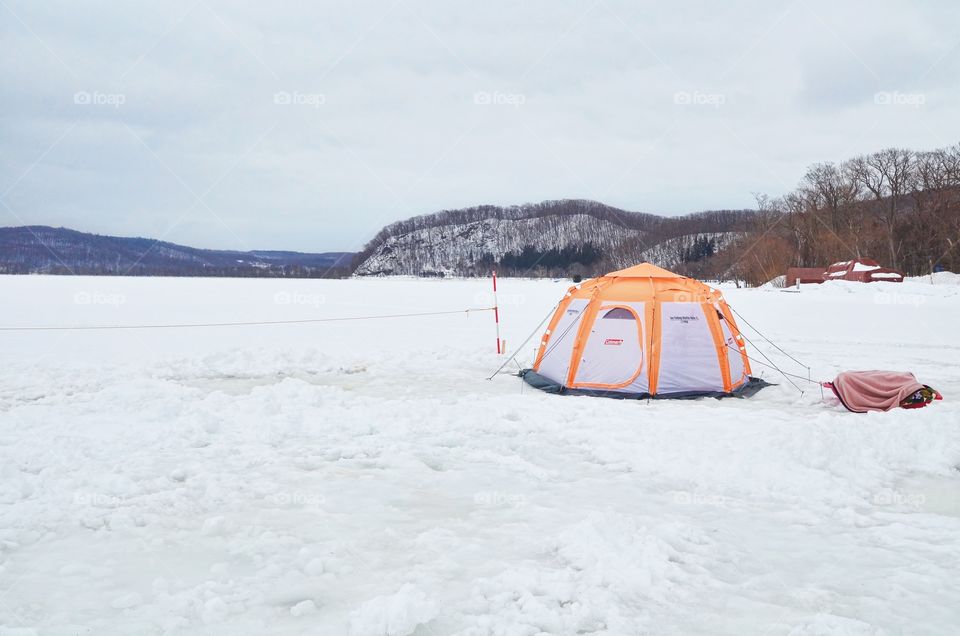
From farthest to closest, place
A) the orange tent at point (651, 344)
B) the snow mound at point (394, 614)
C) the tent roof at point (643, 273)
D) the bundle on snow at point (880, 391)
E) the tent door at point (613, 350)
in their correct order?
the tent roof at point (643, 273) → the tent door at point (613, 350) → the orange tent at point (651, 344) → the bundle on snow at point (880, 391) → the snow mound at point (394, 614)

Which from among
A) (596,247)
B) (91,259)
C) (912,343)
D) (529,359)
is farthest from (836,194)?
(91,259)

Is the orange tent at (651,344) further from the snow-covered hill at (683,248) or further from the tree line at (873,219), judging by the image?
the snow-covered hill at (683,248)

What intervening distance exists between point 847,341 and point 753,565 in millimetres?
13215

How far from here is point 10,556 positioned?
3.68 meters

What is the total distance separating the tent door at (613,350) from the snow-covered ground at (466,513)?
880mm

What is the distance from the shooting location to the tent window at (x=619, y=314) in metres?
8.90

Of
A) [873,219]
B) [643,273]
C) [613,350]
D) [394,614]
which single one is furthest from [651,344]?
[873,219]

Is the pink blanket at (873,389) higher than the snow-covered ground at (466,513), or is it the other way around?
the pink blanket at (873,389)

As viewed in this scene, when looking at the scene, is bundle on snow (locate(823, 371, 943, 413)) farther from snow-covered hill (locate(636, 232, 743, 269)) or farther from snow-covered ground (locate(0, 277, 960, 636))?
snow-covered hill (locate(636, 232, 743, 269))

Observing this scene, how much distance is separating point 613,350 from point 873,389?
3447mm

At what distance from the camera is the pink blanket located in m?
7.19

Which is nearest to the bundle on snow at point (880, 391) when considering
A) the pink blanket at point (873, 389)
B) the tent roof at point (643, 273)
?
the pink blanket at point (873, 389)

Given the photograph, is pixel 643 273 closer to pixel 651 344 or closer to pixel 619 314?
pixel 619 314

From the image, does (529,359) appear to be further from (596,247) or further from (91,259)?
(91,259)
